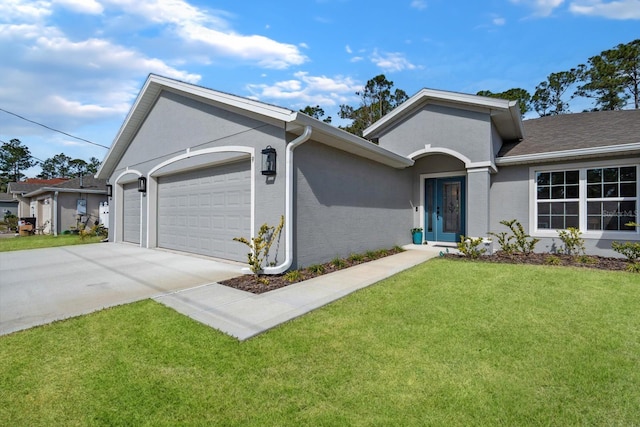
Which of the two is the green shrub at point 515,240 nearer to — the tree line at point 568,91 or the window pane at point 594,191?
the window pane at point 594,191

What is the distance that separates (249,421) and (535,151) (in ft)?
32.5

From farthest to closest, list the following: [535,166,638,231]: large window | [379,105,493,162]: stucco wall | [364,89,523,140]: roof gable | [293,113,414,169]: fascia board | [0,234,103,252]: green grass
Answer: [0,234,103,252]: green grass, [379,105,493,162]: stucco wall, [364,89,523,140]: roof gable, [535,166,638,231]: large window, [293,113,414,169]: fascia board

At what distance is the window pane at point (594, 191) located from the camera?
7883mm

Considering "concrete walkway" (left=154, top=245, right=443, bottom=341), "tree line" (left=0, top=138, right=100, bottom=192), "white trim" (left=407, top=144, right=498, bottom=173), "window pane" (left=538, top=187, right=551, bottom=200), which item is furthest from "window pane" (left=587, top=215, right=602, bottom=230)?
"tree line" (left=0, top=138, right=100, bottom=192)

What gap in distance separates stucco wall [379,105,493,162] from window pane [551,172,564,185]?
1921 mm

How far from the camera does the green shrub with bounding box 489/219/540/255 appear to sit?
27.0 ft

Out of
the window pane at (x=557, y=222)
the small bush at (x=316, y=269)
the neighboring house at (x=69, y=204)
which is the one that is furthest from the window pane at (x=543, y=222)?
the neighboring house at (x=69, y=204)

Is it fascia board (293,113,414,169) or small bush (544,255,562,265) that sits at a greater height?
fascia board (293,113,414,169)

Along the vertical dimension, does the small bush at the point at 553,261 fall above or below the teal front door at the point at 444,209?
below

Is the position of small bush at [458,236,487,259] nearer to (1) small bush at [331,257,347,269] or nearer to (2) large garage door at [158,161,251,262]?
(1) small bush at [331,257,347,269]

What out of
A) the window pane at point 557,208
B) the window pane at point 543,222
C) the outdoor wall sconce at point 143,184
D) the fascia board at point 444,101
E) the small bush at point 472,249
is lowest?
the small bush at point 472,249

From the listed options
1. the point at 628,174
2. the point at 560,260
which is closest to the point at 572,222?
the point at 628,174

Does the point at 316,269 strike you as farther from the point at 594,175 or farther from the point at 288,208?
the point at 594,175

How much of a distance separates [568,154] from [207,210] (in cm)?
963
